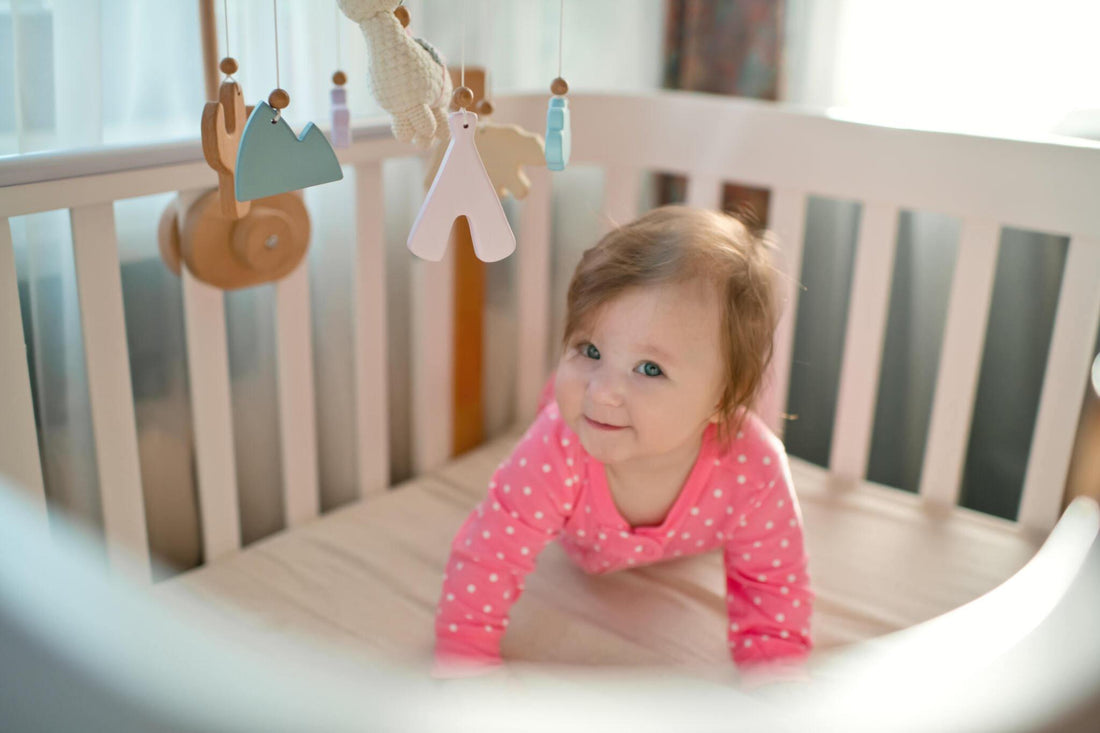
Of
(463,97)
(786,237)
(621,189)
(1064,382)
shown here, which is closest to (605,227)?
(621,189)

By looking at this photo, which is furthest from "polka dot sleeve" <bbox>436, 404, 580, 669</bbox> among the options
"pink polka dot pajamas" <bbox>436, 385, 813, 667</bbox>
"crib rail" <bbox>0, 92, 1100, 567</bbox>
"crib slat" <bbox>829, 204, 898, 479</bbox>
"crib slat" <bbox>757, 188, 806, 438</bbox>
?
"crib slat" <bbox>829, 204, 898, 479</bbox>

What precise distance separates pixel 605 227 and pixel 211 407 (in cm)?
53

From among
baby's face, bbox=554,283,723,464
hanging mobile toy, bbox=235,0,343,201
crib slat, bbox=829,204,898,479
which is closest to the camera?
hanging mobile toy, bbox=235,0,343,201

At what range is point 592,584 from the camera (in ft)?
3.42

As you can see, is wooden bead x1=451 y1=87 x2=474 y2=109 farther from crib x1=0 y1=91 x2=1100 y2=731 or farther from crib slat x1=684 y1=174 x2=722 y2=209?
crib slat x1=684 y1=174 x2=722 y2=209

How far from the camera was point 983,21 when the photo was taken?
121 cm

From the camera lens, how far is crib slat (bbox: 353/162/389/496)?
1.08 metres

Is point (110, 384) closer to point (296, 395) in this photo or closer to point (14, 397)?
point (14, 397)

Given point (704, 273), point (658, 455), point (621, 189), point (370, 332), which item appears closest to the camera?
point (704, 273)

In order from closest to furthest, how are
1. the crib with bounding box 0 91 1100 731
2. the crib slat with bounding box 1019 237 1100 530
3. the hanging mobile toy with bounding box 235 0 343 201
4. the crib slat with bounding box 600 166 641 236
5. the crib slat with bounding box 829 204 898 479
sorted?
1. the crib with bounding box 0 91 1100 731
2. the hanging mobile toy with bounding box 235 0 343 201
3. the crib slat with bounding box 1019 237 1100 530
4. the crib slat with bounding box 829 204 898 479
5. the crib slat with bounding box 600 166 641 236

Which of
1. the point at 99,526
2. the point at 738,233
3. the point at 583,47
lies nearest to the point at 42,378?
the point at 99,526

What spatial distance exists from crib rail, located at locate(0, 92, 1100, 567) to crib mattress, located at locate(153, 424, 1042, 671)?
0.16 ft

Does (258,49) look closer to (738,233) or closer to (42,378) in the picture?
(42,378)

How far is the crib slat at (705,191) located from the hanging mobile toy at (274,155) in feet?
2.11
